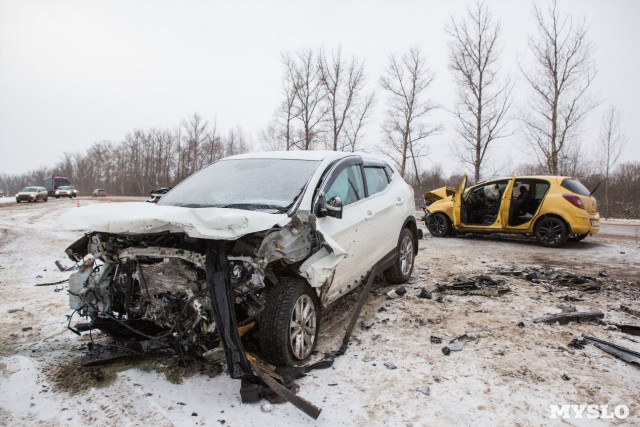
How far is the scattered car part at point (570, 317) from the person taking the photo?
168 inches

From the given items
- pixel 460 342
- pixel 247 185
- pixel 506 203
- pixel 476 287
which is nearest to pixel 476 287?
pixel 476 287

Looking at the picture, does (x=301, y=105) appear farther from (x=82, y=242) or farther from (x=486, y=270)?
(x=82, y=242)

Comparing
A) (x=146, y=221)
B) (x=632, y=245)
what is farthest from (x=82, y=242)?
(x=632, y=245)

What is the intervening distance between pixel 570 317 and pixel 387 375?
235cm

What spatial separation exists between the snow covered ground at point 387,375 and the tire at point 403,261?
20.5 inches

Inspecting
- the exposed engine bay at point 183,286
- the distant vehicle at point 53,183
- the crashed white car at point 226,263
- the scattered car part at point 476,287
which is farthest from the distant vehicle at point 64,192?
the scattered car part at point 476,287

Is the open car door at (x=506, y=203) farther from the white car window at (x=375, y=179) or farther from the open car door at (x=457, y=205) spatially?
the white car window at (x=375, y=179)

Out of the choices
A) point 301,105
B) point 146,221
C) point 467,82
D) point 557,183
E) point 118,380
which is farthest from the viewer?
point 301,105

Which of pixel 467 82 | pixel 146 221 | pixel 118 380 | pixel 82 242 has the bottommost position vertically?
pixel 118 380

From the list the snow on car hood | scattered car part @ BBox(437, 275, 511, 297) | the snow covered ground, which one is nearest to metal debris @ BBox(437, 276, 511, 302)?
scattered car part @ BBox(437, 275, 511, 297)

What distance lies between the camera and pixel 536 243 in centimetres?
957

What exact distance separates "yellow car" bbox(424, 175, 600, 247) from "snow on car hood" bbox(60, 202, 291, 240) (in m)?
7.90

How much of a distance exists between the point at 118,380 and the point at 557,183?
9.20m

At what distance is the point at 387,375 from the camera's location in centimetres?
332
